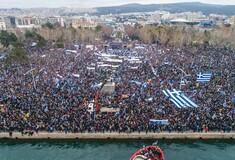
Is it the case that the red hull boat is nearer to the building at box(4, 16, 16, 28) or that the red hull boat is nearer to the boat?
the boat

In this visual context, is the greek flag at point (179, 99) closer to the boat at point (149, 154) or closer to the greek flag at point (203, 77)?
the greek flag at point (203, 77)

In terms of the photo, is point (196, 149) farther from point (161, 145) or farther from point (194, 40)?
point (194, 40)

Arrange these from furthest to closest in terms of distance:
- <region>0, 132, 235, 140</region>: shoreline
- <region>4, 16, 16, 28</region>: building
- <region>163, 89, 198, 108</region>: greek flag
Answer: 1. <region>4, 16, 16, 28</region>: building
2. <region>163, 89, 198, 108</region>: greek flag
3. <region>0, 132, 235, 140</region>: shoreline

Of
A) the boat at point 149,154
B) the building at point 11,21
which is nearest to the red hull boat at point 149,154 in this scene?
the boat at point 149,154

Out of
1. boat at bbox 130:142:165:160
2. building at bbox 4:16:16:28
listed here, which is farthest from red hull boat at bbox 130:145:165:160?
building at bbox 4:16:16:28

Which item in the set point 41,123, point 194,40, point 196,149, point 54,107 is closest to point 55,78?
point 54,107

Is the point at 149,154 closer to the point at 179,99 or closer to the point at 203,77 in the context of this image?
the point at 179,99

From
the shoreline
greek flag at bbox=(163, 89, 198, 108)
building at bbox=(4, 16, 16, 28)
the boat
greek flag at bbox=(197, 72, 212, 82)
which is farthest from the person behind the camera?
building at bbox=(4, 16, 16, 28)
